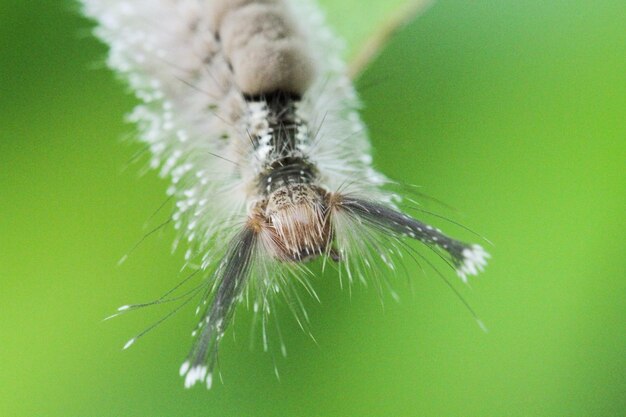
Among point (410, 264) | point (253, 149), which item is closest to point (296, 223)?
point (253, 149)

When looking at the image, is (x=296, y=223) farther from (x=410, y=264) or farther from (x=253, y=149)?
(x=410, y=264)

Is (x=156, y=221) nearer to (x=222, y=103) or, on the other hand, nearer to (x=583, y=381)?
(x=222, y=103)

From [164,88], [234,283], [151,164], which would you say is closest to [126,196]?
[151,164]

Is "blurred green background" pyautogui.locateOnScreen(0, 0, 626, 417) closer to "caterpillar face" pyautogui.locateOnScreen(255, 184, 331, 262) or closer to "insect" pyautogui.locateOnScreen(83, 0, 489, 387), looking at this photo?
"insect" pyautogui.locateOnScreen(83, 0, 489, 387)

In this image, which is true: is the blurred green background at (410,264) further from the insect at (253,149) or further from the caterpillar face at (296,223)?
the caterpillar face at (296,223)

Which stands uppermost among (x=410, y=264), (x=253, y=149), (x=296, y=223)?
(x=253, y=149)
